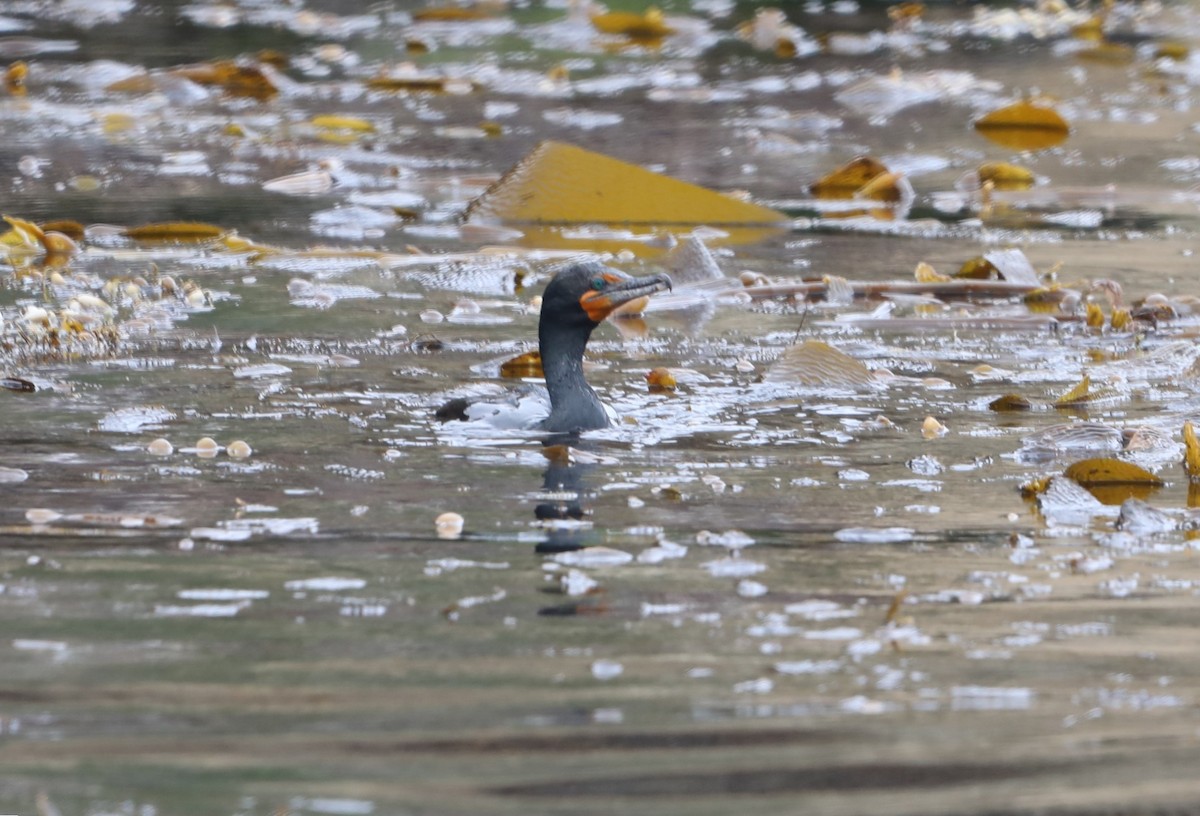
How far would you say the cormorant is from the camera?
6.14 metres

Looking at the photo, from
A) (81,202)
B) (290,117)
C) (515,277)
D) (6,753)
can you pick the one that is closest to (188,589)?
(6,753)

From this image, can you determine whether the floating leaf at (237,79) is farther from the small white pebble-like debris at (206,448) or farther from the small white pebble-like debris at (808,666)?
the small white pebble-like debris at (808,666)

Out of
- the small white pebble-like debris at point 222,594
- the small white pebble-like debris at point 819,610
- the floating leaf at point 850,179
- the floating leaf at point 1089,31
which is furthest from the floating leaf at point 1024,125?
the small white pebble-like debris at point 222,594

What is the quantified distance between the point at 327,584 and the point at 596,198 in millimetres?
5912

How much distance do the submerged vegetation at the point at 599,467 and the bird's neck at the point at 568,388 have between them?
9 centimetres

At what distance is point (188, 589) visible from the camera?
13.9 feet

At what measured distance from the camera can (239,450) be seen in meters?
5.62

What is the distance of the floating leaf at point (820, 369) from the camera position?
6.73 metres

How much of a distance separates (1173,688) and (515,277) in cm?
524

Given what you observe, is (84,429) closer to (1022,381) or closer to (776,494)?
(776,494)

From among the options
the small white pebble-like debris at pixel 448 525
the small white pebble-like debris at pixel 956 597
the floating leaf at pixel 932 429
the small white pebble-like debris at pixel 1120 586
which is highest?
the small white pebble-like debris at pixel 448 525

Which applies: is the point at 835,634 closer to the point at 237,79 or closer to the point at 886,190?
the point at 886,190

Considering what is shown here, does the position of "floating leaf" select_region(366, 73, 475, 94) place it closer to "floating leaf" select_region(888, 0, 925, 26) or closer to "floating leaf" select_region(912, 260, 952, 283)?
"floating leaf" select_region(888, 0, 925, 26)

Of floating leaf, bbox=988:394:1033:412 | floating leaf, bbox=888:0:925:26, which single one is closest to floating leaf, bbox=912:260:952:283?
floating leaf, bbox=988:394:1033:412
